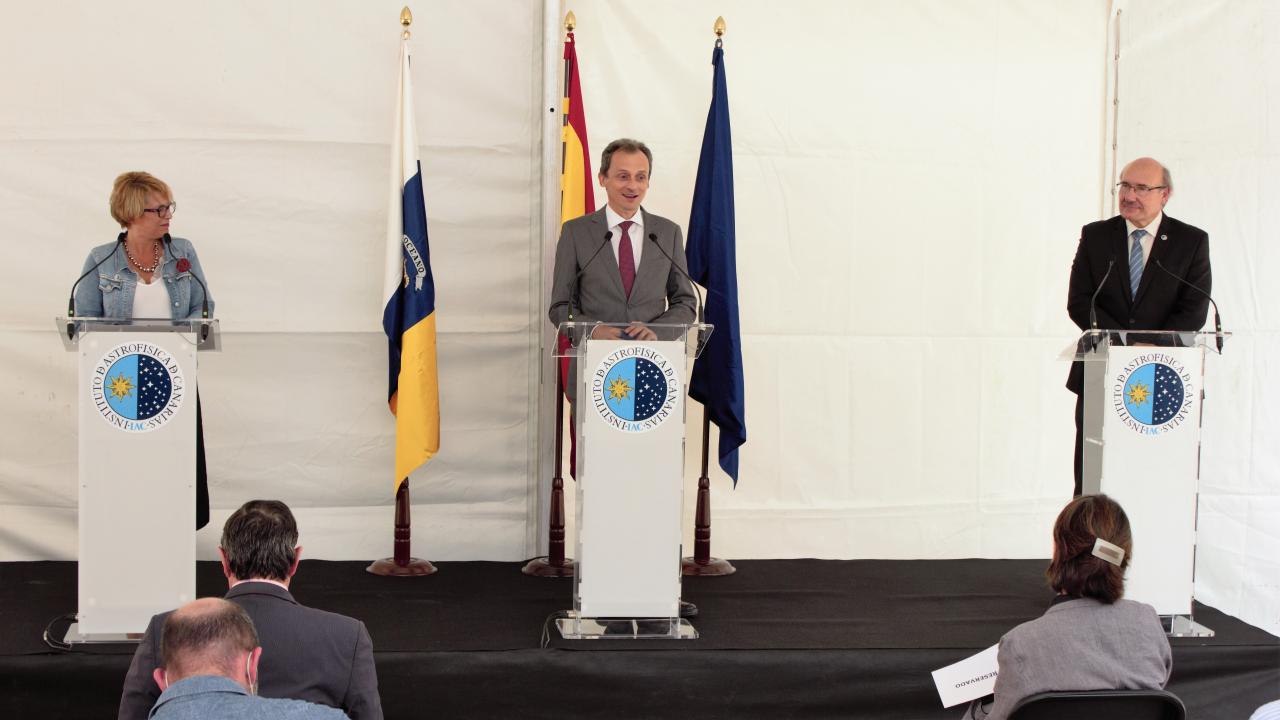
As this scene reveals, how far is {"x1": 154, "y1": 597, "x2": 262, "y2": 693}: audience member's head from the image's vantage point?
5.61ft

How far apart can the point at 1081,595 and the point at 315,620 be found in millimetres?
1514

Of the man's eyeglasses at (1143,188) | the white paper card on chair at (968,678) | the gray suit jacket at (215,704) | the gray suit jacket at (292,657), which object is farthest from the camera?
the man's eyeglasses at (1143,188)

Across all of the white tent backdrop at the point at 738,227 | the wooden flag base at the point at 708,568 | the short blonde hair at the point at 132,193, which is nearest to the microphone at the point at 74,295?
the short blonde hair at the point at 132,193

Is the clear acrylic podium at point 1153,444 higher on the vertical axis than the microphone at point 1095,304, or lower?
lower

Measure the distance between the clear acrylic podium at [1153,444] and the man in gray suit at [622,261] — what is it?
139 cm

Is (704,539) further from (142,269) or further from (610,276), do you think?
(142,269)

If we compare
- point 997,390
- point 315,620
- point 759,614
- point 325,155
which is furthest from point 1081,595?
point 325,155

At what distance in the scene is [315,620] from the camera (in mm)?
2266

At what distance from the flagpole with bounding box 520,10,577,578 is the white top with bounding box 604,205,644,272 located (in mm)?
480

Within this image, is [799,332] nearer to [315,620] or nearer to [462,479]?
[462,479]

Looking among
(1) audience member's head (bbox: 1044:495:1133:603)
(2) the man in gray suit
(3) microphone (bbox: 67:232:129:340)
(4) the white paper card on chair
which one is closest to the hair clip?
(1) audience member's head (bbox: 1044:495:1133:603)

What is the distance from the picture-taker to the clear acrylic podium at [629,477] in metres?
3.68

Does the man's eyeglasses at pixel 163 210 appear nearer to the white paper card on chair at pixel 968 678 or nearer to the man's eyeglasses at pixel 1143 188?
the white paper card on chair at pixel 968 678

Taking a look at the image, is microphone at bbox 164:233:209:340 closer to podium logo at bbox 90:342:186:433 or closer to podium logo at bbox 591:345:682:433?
podium logo at bbox 90:342:186:433
